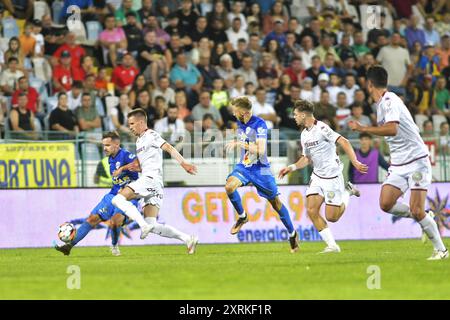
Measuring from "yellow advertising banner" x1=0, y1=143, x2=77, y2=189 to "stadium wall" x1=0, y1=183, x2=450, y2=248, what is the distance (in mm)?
232

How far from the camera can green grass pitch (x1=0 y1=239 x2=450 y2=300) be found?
38.9 ft

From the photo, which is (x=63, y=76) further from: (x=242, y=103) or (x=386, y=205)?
(x=386, y=205)

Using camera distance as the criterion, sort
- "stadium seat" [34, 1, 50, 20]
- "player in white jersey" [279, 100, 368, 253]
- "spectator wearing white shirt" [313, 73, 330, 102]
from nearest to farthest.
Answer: "player in white jersey" [279, 100, 368, 253] < "stadium seat" [34, 1, 50, 20] < "spectator wearing white shirt" [313, 73, 330, 102]

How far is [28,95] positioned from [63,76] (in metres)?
1.46

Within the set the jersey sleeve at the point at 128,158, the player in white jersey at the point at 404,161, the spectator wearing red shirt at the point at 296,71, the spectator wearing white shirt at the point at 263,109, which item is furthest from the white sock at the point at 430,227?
the spectator wearing red shirt at the point at 296,71

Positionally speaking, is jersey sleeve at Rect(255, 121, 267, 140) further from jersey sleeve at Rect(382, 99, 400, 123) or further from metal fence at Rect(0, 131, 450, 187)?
metal fence at Rect(0, 131, 450, 187)

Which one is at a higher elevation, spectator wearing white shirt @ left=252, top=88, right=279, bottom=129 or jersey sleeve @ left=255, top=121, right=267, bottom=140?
spectator wearing white shirt @ left=252, top=88, right=279, bottom=129

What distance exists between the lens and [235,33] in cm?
2912

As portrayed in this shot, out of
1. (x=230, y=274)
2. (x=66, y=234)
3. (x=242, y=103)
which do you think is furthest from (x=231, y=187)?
(x=230, y=274)

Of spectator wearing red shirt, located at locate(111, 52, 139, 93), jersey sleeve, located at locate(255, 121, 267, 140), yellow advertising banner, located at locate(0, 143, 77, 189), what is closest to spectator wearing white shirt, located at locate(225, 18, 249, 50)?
spectator wearing red shirt, located at locate(111, 52, 139, 93)

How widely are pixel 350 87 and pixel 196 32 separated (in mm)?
4110

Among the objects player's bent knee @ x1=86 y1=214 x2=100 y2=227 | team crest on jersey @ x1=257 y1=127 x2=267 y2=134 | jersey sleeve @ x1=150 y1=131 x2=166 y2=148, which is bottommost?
player's bent knee @ x1=86 y1=214 x2=100 y2=227
